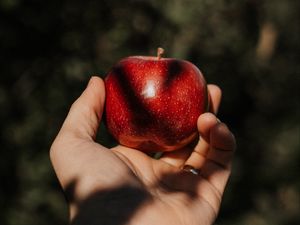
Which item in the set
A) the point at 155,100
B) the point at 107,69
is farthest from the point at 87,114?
the point at 107,69

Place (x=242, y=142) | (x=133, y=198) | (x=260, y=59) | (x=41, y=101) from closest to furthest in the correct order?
1. (x=133, y=198)
2. (x=41, y=101)
3. (x=242, y=142)
4. (x=260, y=59)

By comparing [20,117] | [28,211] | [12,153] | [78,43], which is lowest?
[28,211]

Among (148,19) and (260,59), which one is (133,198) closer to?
(148,19)

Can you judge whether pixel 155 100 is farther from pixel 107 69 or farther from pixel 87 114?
pixel 107 69

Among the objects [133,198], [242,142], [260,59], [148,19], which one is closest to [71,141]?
[133,198]

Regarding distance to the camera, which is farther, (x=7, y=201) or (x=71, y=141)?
(x=7, y=201)

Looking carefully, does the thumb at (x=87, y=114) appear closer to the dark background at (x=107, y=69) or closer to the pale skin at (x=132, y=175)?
the pale skin at (x=132, y=175)

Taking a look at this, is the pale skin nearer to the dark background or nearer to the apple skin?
the apple skin
